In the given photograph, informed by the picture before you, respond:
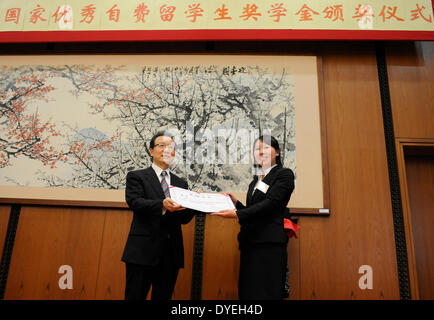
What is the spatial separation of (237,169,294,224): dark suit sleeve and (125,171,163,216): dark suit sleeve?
50cm

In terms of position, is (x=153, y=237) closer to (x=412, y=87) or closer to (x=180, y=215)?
(x=180, y=215)

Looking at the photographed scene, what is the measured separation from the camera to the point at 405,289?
97.7 inches

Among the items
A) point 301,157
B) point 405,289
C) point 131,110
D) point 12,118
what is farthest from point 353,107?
point 12,118

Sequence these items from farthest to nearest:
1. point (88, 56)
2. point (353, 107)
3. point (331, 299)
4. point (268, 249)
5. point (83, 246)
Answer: point (88, 56) → point (353, 107) → point (83, 246) → point (331, 299) → point (268, 249)

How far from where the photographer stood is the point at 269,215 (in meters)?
1.83

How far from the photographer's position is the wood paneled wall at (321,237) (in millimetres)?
2523

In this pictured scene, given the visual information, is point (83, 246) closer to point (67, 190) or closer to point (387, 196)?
point (67, 190)

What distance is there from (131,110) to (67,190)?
3.10 feet

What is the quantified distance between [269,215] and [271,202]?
0.28 ft

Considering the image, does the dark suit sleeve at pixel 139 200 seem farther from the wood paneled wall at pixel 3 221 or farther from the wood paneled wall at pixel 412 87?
the wood paneled wall at pixel 412 87

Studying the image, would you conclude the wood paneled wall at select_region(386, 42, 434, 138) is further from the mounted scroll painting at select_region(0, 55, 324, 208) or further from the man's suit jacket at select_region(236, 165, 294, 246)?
the man's suit jacket at select_region(236, 165, 294, 246)

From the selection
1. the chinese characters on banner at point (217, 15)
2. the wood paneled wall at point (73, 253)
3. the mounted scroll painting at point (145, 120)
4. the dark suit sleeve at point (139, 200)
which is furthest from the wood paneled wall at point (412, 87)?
the dark suit sleeve at point (139, 200)

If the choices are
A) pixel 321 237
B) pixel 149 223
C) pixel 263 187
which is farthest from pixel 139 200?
pixel 321 237

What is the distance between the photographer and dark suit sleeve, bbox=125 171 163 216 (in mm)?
1810
